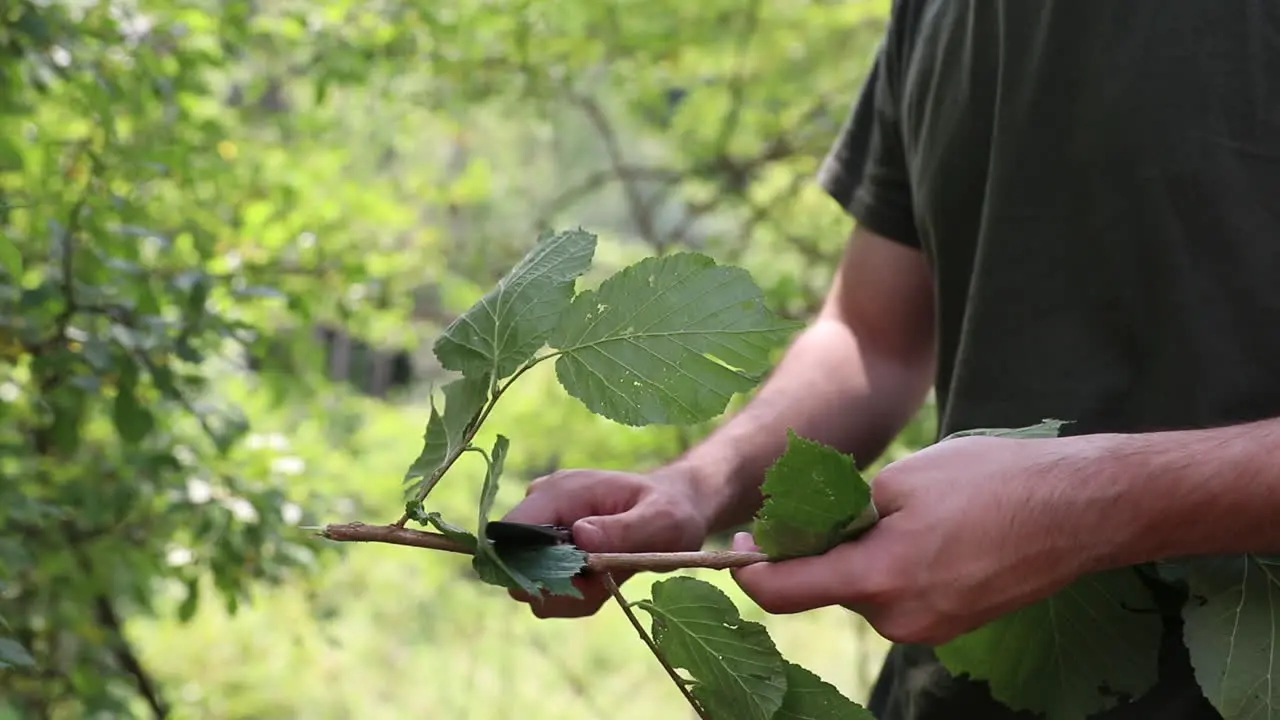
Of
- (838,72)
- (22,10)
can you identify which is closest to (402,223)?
(838,72)

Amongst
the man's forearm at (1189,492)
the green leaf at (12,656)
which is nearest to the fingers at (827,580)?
the man's forearm at (1189,492)

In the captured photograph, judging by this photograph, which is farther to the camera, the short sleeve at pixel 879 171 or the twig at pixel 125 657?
the twig at pixel 125 657

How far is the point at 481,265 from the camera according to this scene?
3543 mm

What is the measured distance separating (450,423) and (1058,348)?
18.3 inches

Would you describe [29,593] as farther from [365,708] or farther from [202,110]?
[365,708]

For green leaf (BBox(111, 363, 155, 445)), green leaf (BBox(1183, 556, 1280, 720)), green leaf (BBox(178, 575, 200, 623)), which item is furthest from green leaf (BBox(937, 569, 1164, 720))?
green leaf (BBox(178, 575, 200, 623))

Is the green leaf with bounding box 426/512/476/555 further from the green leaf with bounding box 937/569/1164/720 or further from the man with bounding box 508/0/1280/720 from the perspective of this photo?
the green leaf with bounding box 937/569/1164/720

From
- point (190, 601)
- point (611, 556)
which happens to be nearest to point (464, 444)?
point (611, 556)

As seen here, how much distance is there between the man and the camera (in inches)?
23.4

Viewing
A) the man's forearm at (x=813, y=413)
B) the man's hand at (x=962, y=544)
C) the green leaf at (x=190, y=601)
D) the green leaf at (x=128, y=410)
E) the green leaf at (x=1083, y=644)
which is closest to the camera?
the man's hand at (x=962, y=544)

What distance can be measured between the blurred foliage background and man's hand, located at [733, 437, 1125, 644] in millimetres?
565

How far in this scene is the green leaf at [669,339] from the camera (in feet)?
2.09

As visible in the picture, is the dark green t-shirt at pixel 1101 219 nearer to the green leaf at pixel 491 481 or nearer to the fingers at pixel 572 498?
the fingers at pixel 572 498

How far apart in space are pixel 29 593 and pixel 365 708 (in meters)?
2.98
